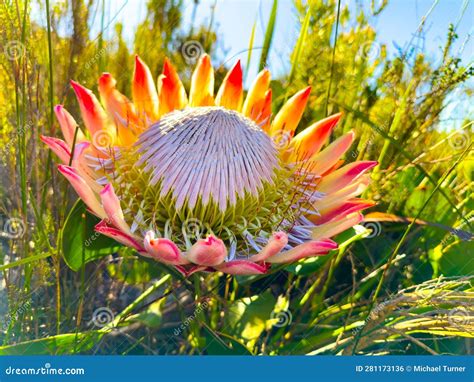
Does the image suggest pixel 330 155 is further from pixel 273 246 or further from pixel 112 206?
pixel 112 206

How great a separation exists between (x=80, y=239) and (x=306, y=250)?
38 centimetres

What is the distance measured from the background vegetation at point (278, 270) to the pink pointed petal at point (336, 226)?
112mm

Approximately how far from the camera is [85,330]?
3.55 ft

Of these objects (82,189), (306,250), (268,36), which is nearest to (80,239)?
(82,189)

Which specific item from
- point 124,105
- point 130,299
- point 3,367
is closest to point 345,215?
point 124,105

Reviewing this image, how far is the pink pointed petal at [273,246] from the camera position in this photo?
2.58 ft

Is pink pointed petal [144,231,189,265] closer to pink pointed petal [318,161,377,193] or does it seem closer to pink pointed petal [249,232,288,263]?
pink pointed petal [249,232,288,263]

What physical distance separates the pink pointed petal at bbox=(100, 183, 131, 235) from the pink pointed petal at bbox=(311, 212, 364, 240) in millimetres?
312

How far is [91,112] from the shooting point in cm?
96

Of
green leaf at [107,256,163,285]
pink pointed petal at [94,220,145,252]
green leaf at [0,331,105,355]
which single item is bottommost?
green leaf at [0,331,105,355]

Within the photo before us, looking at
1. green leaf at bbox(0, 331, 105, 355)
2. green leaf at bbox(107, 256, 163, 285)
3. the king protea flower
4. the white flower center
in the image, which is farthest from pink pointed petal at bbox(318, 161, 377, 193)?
green leaf at bbox(0, 331, 105, 355)

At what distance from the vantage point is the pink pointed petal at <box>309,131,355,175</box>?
0.99 m

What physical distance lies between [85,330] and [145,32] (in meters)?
0.61

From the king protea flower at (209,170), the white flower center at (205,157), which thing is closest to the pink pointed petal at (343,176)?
the king protea flower at (209,170)
